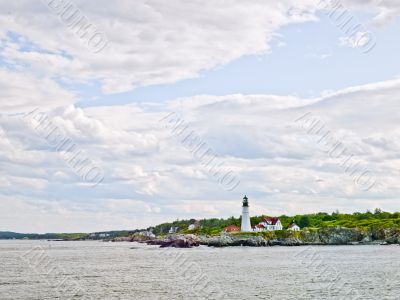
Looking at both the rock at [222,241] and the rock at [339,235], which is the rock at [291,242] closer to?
the rock at [339,235]

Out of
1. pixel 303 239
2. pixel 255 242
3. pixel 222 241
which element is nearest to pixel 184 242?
pixel 222 241

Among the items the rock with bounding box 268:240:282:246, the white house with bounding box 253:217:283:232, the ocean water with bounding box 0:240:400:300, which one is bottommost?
the ocean water with bounding box 0:240:400:300

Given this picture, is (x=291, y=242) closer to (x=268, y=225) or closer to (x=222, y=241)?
(x=222, y=241)

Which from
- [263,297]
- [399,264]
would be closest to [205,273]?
[263,297]

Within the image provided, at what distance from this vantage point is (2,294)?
50.4m

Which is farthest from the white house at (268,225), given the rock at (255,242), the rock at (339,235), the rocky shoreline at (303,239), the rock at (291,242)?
the rock at (255,242)

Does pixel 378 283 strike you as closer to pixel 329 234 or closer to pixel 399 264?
pixel 399 264

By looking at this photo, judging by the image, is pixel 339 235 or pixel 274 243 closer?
pixel 274 243

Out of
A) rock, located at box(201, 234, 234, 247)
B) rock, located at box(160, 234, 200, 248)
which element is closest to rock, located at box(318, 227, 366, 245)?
rock, located at box(201, 234, 234, 247)

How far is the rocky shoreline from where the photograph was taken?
158375 millimetres

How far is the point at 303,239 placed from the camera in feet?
533

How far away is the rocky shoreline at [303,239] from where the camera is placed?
520 feet

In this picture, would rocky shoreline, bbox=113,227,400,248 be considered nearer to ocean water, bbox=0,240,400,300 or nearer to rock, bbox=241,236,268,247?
rock, bbox=241,236,268,247

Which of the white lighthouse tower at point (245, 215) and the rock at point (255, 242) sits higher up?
the white lighthouse tower at point (245, 215)
